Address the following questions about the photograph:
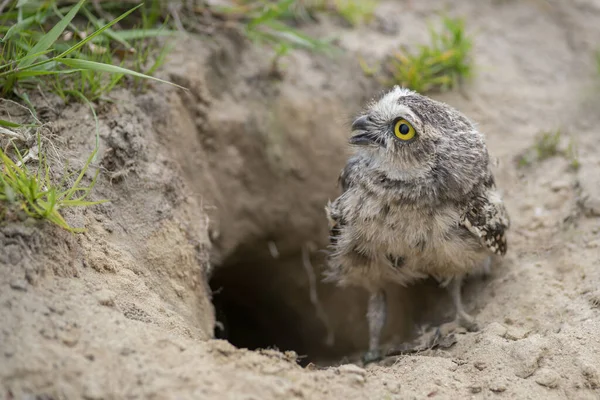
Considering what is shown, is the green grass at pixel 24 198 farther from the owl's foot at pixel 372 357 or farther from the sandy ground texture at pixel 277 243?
the owl's foot at pixel 372 357

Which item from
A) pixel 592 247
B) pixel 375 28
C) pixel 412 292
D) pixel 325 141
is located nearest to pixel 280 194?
pixel 325 141

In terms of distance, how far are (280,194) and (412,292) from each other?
162cm

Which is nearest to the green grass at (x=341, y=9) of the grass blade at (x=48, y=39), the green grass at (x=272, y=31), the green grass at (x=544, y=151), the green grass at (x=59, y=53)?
the green grass at (x=272, y=31)

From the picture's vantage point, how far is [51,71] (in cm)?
360

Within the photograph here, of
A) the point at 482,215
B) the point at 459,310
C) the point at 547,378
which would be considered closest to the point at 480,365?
the point at 547,378

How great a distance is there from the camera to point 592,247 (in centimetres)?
426

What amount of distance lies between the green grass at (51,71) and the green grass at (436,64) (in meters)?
2.27

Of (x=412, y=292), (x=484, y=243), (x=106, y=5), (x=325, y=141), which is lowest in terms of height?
(x=412, y=292)

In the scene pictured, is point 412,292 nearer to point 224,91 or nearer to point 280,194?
point 280,194

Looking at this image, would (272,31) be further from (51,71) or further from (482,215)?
(482,215)

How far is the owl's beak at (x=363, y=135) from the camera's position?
13.0ft

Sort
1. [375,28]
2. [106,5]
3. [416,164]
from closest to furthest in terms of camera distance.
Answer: [416,164]
[106,5]
[375,28]

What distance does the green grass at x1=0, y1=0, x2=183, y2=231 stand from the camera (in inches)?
118

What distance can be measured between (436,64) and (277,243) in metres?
2.44
